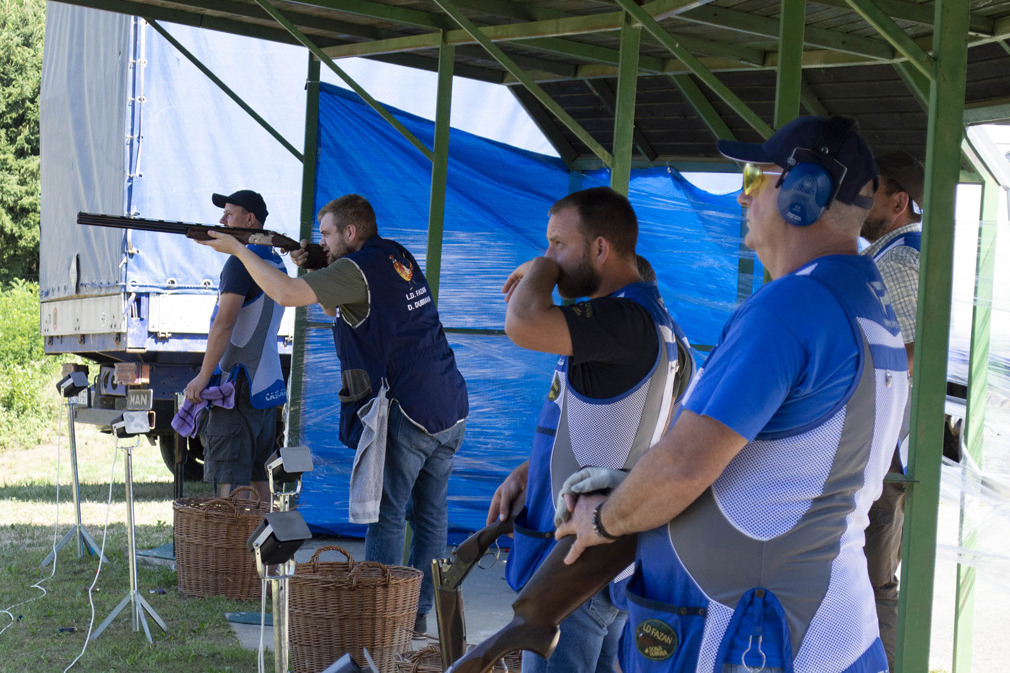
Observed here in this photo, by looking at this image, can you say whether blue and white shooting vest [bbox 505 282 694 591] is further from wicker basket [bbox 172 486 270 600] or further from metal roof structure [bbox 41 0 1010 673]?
wicker basket [bbox 172 486 270 600]

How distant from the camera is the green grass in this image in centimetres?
496

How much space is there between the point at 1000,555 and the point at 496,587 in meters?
3.37

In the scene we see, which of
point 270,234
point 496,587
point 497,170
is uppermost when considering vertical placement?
point 497,170

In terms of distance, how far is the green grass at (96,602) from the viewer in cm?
496

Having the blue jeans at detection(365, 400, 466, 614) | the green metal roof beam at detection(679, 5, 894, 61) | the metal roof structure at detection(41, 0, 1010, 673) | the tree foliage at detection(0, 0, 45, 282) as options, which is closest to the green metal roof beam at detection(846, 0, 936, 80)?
the metal roof structure at detection(41, 0, 1010, 673)

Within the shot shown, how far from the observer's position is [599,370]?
2.81m

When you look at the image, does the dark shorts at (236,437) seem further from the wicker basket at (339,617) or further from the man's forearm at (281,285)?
the wicker basket at (339,617)

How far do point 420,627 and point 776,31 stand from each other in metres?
3.80

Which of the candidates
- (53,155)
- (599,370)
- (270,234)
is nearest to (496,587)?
(270,234)

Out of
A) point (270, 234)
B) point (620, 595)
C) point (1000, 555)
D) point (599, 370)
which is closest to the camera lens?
point (620, 595)

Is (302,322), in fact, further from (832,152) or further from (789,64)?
(832,152)

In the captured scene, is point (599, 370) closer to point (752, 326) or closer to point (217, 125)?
point (752, 326)

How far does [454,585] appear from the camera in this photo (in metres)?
2.69

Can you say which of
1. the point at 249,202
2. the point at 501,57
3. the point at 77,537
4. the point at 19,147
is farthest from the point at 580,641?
the point at 19,147
